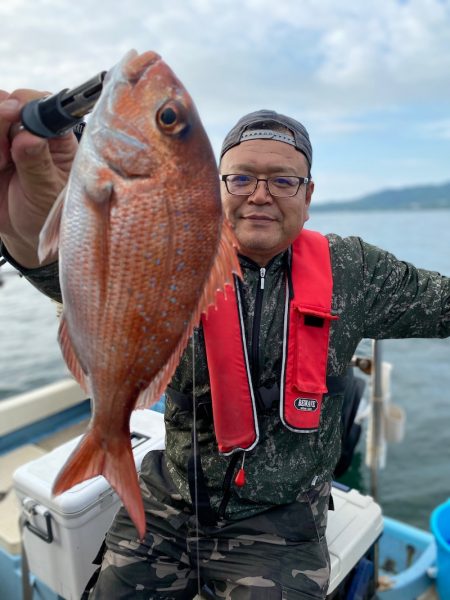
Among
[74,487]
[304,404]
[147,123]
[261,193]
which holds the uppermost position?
[147,123]

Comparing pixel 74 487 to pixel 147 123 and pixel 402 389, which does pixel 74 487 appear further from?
pixel 402 389

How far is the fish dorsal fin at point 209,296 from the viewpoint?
Result: 5.05 ft

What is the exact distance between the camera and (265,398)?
2635mm

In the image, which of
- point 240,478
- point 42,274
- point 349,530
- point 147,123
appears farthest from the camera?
point 349,530

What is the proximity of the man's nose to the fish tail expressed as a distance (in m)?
1.51

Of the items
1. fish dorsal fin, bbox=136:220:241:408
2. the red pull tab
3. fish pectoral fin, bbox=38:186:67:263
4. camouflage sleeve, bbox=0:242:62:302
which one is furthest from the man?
fish pectoral fin, bbox=38:186:67:263

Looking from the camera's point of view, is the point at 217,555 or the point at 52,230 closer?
the point at 52,230

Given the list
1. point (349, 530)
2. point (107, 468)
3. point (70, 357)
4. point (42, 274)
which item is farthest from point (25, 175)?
point (349, 530)

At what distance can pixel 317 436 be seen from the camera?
8.82ft

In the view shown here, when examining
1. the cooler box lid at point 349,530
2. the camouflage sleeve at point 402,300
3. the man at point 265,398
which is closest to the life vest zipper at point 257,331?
the man at point 265,398

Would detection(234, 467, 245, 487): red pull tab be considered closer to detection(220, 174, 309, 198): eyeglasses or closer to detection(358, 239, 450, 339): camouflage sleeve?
detection(358, 239, 450, 339): camouflage sleeve

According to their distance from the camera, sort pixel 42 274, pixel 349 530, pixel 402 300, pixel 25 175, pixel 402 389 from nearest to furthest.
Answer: pixel 25 175 → pixel 42 274 → pixel 402 300 → pixel 349 530 → pixel 402 389

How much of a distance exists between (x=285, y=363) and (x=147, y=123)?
1565mm

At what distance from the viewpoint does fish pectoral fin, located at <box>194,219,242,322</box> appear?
1535mm
